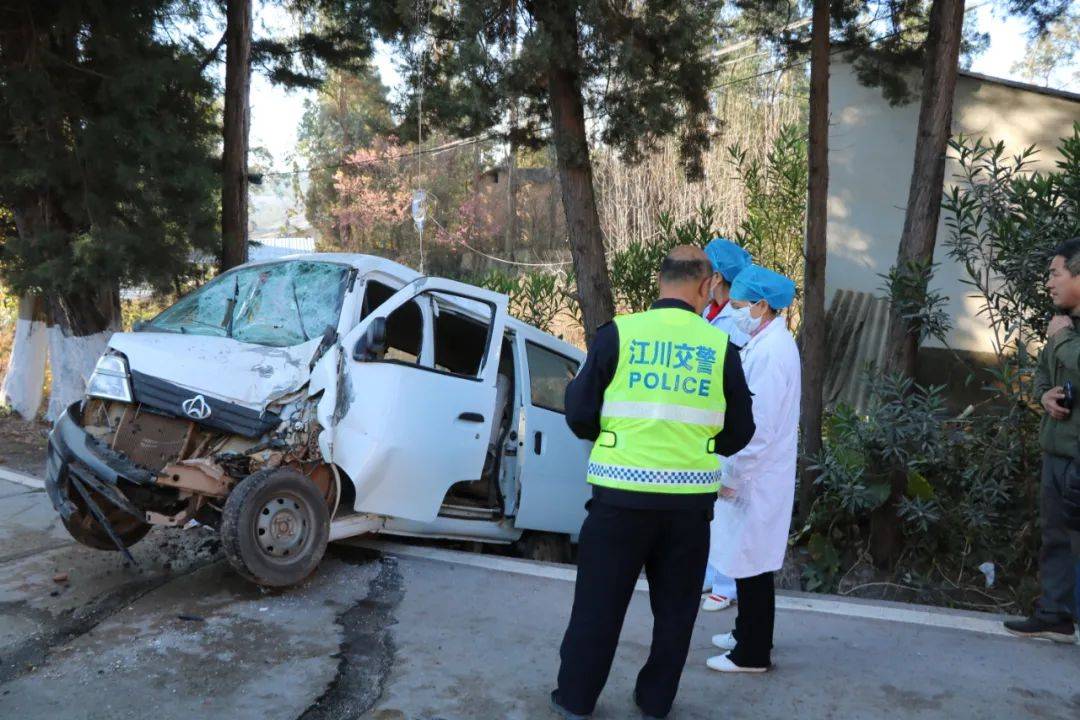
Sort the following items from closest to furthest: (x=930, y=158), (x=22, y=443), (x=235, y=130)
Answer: (x=930, y=158), (x=22, y=443), (x=235, y=130)

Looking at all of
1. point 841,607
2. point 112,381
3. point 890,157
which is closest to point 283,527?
point 112,381

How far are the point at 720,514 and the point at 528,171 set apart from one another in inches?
1201

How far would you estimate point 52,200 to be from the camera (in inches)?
397

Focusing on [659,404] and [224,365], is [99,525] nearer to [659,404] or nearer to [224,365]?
[224,365]

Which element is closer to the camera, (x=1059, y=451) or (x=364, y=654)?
(x=1059, y=451)

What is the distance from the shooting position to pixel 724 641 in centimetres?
464

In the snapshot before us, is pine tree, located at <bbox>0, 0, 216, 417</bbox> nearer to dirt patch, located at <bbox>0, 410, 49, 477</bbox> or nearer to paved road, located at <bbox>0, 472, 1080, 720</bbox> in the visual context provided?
dirt patch, located at <bbox>0, 410, 49, 477</bbox>

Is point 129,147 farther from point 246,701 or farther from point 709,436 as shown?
Answer: point 709,436

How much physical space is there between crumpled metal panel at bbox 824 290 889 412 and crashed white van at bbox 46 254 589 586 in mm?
5506

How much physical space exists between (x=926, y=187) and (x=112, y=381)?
5860 millimetres

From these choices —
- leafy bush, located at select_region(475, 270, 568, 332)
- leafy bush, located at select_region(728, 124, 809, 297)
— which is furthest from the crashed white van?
leafy bush, located at select_region(475, 270, 568, 332)

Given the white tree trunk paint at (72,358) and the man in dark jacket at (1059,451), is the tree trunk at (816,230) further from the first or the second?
the white tree trunk paint at (72,358)

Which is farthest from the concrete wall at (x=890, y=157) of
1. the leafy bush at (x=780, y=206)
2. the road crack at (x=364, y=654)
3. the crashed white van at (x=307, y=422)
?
the road crack at (x=364, y=654)

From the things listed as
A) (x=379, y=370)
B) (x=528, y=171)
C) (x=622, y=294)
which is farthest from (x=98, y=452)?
(x=528, y=171)
